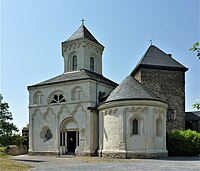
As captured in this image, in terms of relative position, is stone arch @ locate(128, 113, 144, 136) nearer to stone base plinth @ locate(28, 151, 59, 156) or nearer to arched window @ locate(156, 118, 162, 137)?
arched window @ locate(156, 118, 162, 137)

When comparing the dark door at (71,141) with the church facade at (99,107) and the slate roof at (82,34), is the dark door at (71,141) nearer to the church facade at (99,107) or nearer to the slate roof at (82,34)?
the church facade at (99,107)

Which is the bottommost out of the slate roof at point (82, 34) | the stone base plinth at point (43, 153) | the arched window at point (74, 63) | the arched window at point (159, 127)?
the stone base plinth at point (43, 153)

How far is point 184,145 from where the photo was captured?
92.7 ft

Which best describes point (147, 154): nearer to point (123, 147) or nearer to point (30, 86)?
point (123, 147)

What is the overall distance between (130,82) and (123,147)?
20.3 feet

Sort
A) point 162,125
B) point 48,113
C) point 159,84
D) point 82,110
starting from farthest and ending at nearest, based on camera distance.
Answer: point 159,84, point 48,113, point 82,110, point 162,125

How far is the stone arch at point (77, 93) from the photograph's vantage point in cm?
2972

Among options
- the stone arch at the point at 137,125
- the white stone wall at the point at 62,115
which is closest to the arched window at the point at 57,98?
the white stone wall at the point at 62,115

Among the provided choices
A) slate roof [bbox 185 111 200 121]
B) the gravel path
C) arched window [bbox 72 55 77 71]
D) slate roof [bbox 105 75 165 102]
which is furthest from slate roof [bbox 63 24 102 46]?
the gravel path

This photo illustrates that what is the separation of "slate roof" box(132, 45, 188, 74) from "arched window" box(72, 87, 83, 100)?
349 inches

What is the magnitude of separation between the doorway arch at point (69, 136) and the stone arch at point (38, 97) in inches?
162

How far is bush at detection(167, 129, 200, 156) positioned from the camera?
28.1 m

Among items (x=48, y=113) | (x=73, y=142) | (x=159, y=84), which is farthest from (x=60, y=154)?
(x=159, y=84)

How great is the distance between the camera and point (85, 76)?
30266mm
